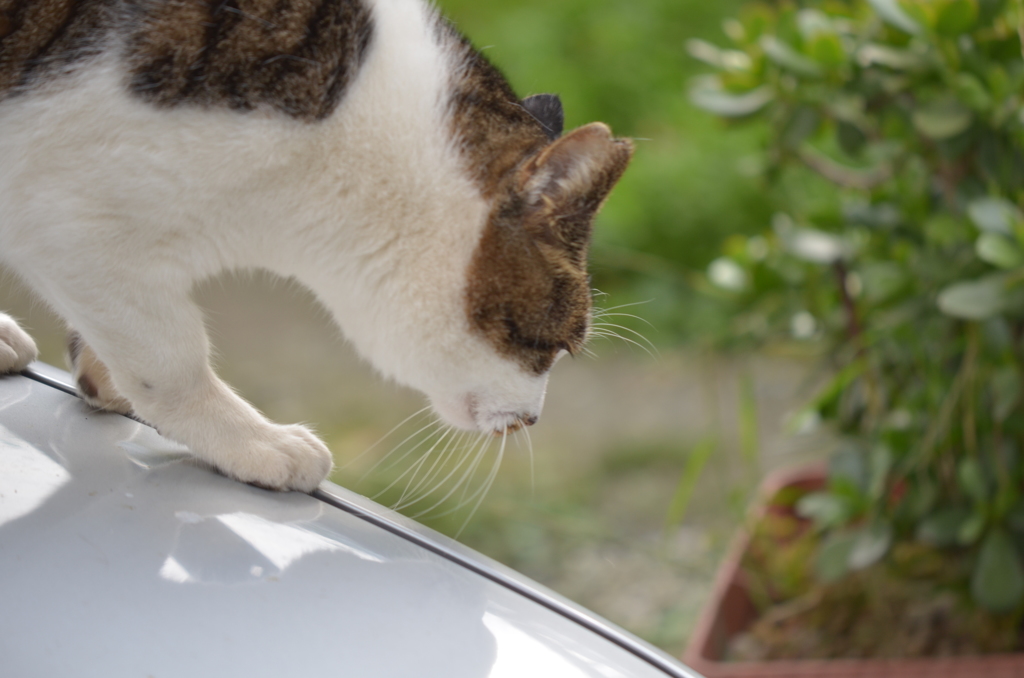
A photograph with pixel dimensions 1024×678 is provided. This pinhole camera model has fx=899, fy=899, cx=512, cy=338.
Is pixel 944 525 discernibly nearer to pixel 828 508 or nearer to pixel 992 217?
pixel 828 508

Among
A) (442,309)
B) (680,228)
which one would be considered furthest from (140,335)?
(680,228)

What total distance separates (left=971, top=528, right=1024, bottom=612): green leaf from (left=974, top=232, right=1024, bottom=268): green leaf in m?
0.37

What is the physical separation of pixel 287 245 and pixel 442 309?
0.48 ft

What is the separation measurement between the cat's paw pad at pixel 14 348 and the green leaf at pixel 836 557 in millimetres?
1029

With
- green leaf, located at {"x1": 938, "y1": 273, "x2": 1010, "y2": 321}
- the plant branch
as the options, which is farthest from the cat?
the plant branch

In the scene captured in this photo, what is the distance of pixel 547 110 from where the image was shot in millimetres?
896

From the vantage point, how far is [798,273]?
1.43 metres

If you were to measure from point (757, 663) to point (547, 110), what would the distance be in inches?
35.4

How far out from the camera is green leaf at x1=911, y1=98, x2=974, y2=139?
110 centimetres

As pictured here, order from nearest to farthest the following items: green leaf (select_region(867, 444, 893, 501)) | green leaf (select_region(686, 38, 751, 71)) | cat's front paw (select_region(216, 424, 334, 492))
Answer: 1. cat's front paw (select_region(216, 424, 334, 492))
2. green leaf (select_region(867, 444, 893, 501))
3. green leaf (select_region(686, 38, 751, 71))

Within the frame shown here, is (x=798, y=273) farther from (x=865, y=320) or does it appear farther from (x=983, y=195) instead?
(x=983, y=195)

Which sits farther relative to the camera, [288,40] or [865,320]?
[865,320]

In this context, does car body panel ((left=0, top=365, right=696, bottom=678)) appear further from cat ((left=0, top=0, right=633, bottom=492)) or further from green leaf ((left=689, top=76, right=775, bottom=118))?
green leaf ((left=689, top=76, right=775, bottom=118))

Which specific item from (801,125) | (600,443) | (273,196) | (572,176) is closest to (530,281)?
(572,176)
